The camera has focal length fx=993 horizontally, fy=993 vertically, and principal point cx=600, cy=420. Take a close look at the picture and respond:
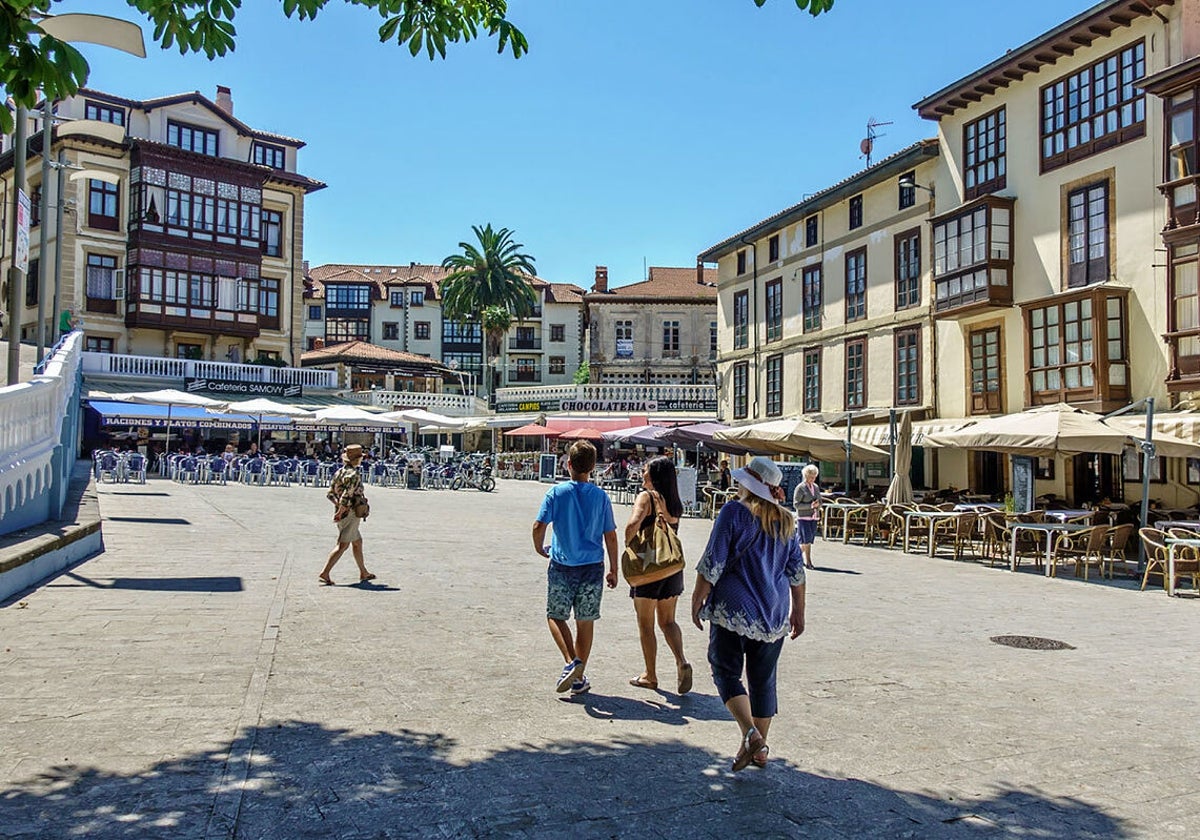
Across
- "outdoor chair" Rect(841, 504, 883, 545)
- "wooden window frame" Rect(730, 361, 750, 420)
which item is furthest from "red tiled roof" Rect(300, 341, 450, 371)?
"outdoor chair" Rect(841, 504, 883, 545)

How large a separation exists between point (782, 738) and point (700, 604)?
3.27 ft

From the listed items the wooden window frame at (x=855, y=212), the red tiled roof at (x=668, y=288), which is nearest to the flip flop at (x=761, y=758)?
the wooden window frame at (x=855, y=212)

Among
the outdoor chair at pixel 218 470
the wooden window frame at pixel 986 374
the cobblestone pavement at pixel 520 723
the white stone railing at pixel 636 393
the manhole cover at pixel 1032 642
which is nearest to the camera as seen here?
the cobblestone pavement at pixel 520 723

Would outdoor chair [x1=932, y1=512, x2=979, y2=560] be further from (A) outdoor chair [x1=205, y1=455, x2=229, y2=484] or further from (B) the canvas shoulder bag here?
(A) outdoor chair [x1=205, y1=455, x2=229, y2=484]

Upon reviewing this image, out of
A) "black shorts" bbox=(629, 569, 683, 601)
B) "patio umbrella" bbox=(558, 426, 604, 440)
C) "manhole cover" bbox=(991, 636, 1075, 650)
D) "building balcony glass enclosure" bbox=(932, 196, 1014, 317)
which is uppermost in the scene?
"building balcony glass enclosure" bbox=(932, 196, 1014, 317)

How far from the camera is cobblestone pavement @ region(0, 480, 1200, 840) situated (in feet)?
14.0

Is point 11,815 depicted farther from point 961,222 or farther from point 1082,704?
point 961,222

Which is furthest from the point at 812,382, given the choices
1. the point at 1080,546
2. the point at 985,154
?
the point at 1080,546

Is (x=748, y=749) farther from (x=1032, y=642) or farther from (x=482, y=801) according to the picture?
(x=1032, y=642)

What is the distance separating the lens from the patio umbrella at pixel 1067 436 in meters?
14.5

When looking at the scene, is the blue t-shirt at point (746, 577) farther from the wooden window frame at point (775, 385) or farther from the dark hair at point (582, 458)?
the wooden window frame at point (775, 385)

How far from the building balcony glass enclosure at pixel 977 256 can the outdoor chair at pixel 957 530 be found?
814 centimetres

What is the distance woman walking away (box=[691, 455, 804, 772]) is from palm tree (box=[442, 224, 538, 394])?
65.3 metres

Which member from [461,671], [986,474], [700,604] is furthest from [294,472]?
[700,604]
